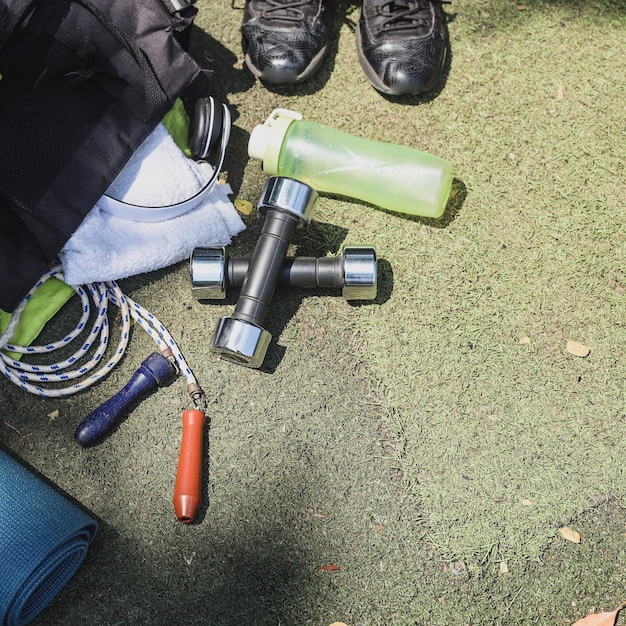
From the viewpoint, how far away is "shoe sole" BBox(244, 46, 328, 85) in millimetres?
2611

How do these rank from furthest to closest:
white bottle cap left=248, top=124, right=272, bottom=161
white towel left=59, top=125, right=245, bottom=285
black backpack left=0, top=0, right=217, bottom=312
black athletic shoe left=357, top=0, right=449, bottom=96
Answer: black athletic shoe left=357, top=0, right=449, bottom=96, white bottle cap left=248, top=124, right=272, bottom=161, white towel left=59, top=125, right=245, bottom=285, black backpack left=0, top=0, right=217, bottom=312

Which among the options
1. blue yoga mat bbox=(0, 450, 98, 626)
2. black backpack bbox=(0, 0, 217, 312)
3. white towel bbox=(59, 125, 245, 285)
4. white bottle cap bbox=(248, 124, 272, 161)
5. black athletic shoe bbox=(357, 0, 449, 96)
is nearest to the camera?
blue yoga mat bbox=(0, 450, 98, 626)

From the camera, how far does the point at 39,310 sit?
237 centimetres

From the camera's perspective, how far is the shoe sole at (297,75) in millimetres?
2611

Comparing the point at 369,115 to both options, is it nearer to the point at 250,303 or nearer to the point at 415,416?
the point at 250,303

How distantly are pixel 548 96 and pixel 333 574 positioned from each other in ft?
6.51

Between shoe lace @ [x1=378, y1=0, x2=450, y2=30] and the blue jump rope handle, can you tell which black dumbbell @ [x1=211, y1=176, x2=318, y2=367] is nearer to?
the blue jump rope handle

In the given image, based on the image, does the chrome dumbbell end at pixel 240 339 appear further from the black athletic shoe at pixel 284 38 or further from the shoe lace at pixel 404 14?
the shoe lace at pixel 404 14

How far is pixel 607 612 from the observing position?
82.6 inches

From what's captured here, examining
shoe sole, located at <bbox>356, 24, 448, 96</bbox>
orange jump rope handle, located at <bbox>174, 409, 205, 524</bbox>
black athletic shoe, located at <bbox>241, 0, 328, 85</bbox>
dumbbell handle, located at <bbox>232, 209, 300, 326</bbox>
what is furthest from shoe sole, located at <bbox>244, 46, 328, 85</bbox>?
orange jump rope handle, located at <bbox>174, 409, 205, 524</bbox>

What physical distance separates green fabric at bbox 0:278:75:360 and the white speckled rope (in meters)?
0.02

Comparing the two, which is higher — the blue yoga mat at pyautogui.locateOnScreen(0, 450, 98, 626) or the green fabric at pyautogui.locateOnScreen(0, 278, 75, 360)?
the green fabric at pyautogui.locateOnScreen(0, 278, 75, 360)

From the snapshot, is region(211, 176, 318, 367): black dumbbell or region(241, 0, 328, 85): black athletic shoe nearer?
region(211, 176, 318, 367): black dumbbell

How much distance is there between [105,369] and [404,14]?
1.75 metres
